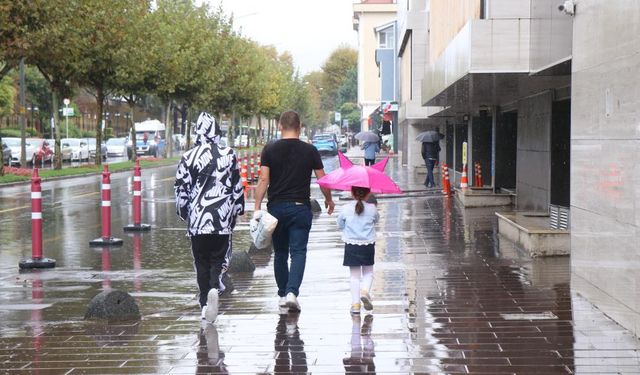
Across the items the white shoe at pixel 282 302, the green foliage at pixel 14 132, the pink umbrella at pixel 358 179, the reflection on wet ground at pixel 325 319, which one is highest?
the green foliage at pixel 14 132

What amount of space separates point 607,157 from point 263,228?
3072 mm

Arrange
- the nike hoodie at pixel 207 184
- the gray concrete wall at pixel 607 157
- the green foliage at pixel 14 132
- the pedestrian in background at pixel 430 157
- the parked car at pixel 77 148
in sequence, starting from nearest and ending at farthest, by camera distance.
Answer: the gray concrete wall at pixel 607 157 → the nike hoodie at pixel 207 184 → the pedestrian in background at pixel 430 157 → the parked car at pixel 77 148 → the green foliage at pixel 14 132

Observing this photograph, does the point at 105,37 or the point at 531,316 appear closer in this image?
the point at 531,316

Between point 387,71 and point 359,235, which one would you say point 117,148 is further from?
point 359,235

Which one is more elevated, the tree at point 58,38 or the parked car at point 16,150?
the tree at point 58,38

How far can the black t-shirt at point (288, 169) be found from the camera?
9852mm

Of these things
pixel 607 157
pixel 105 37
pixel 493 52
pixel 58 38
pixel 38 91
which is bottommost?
pixel 607 157

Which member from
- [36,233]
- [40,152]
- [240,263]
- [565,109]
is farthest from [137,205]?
[40,152]

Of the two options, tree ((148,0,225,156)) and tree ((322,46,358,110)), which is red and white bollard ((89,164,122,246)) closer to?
tree ((148,0,225,156))

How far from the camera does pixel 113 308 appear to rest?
377 inches

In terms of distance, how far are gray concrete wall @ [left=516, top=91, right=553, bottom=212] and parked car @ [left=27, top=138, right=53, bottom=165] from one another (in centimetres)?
3836

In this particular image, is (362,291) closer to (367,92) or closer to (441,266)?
(441,266)

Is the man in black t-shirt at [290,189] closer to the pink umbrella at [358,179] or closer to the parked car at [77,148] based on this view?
the pink umbrella at [358,179]

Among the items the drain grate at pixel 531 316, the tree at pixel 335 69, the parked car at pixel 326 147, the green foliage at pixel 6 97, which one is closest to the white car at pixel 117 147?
the green foliage at pixel 6 97
